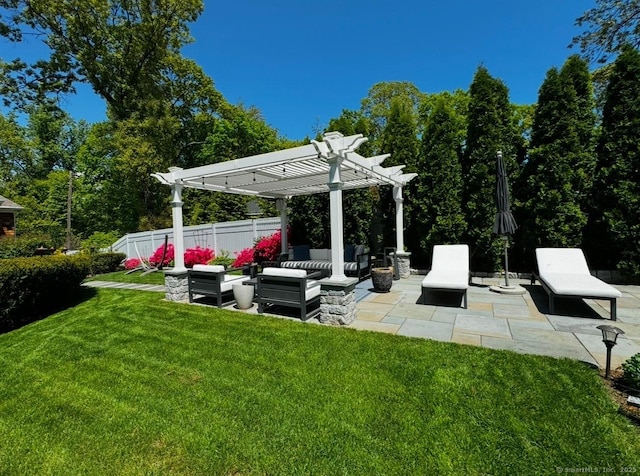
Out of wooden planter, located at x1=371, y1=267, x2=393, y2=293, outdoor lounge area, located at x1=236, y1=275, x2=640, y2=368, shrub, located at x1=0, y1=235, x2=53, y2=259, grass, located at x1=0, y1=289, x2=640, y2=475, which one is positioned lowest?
grass, located at x1=0, y1=289, x2=640, y2=475

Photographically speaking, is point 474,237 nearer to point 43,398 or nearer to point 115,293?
point 43,398

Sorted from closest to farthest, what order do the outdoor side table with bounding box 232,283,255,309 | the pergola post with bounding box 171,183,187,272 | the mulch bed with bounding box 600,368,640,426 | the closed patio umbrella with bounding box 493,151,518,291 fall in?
the mulch bed with bounding box 600,368,640,426
the outdoor side table with bounding box 232,283,255,309
the closed patio umbrella with bounding box 493,151,518,291
the pergola post with bounding box 171,183,187,272

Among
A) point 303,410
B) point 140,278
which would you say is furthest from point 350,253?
point 140,278

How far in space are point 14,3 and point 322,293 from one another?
21.1m

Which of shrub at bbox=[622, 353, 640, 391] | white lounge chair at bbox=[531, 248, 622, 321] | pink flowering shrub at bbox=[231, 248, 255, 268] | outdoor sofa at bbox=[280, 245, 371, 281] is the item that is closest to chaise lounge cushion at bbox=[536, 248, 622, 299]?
white lounge chair at bbox=[531, 248, 622, 321]

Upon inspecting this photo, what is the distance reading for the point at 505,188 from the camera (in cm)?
613

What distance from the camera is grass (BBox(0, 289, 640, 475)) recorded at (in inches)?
75.5

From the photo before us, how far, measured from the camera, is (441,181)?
8094mm

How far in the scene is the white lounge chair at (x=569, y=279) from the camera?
4.32 m

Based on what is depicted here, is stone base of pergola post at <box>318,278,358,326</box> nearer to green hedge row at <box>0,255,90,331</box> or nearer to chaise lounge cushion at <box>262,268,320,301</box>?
chaise lounge cushion at <box>262,268,320,301</box>

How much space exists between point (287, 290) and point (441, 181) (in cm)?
564

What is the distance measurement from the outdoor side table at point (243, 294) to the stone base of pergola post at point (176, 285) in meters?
1.49

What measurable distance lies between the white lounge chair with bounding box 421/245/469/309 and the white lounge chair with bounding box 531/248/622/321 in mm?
1292

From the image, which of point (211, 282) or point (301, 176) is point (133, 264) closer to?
point (211, 282)
